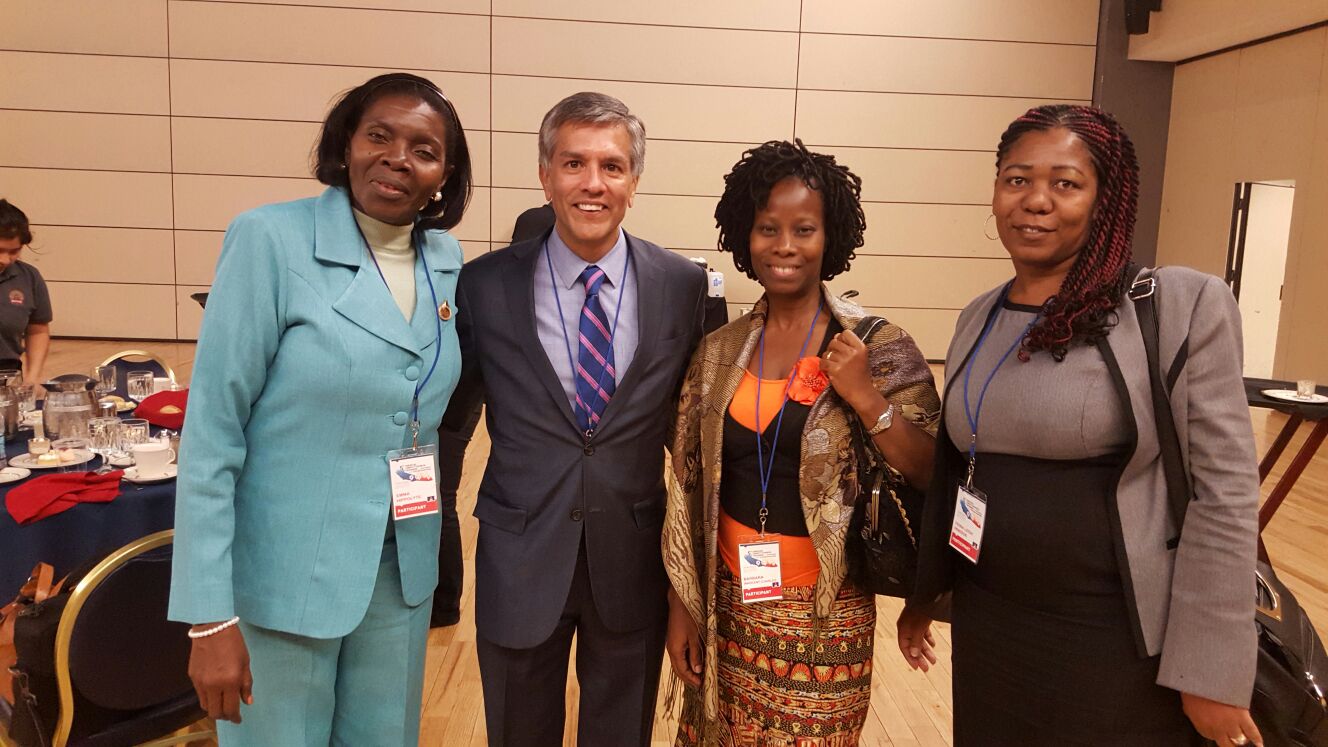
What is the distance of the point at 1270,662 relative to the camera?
4.49ft

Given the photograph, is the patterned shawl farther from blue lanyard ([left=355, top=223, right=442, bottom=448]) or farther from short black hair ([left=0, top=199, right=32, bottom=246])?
short black hair ([left=0, top=199, right=32, bottom=246])

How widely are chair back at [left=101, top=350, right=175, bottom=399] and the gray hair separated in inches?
126

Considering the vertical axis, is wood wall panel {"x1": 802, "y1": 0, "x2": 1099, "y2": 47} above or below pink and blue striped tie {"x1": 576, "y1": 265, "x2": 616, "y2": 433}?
above

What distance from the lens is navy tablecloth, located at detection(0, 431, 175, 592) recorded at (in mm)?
2342

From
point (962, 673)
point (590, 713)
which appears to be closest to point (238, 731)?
point (590, 713)

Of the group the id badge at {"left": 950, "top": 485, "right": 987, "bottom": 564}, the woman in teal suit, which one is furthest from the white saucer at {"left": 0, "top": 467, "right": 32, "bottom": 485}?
the id badge at {"left": 950, "top": 485, "right": 987, "bottom": 564}

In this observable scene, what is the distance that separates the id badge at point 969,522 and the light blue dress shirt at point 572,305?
2.29 ft

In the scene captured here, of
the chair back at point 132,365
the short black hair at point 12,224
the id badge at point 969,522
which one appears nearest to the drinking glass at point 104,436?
the chair back at point 132,365

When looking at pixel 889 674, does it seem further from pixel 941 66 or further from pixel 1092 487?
pixel 941 66

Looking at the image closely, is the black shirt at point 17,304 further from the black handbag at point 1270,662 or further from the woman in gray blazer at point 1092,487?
the black handbag at point 1270,662

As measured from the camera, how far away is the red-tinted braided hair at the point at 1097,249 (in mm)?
1388

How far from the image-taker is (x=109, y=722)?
2.02 metres

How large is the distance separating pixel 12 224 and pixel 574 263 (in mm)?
4022

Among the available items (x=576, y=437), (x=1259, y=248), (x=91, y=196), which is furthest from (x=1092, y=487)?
(x=91, y=196)
